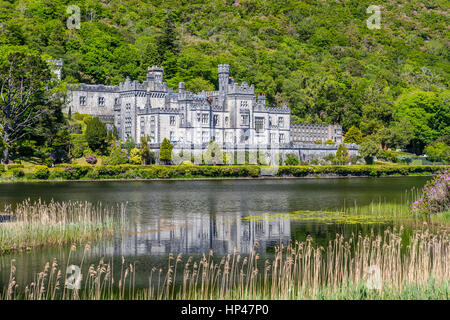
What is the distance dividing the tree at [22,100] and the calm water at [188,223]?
17.6 metres

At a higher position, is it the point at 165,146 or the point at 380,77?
the point at 380,77

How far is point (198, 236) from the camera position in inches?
1267

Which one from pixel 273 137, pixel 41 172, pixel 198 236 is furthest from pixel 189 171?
pixel 198 236

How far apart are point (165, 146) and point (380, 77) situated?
79.6m

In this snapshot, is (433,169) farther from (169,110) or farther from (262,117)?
(169,110)

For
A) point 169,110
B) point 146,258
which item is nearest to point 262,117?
point 169,110

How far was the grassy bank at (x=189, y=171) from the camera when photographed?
7431 centimetres

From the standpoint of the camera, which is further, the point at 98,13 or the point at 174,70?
the point at 98,13

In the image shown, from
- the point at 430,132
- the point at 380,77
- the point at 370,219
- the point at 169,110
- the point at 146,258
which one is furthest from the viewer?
the point at 380,77

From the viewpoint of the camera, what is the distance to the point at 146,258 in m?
26.5

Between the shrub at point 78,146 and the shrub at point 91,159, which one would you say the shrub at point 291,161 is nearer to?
the shrub at point 91,159

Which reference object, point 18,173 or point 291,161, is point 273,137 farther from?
point 18,173

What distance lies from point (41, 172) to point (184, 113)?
99.5 feet

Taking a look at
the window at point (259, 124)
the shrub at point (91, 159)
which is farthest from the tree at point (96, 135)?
the window at point (259, 124)
